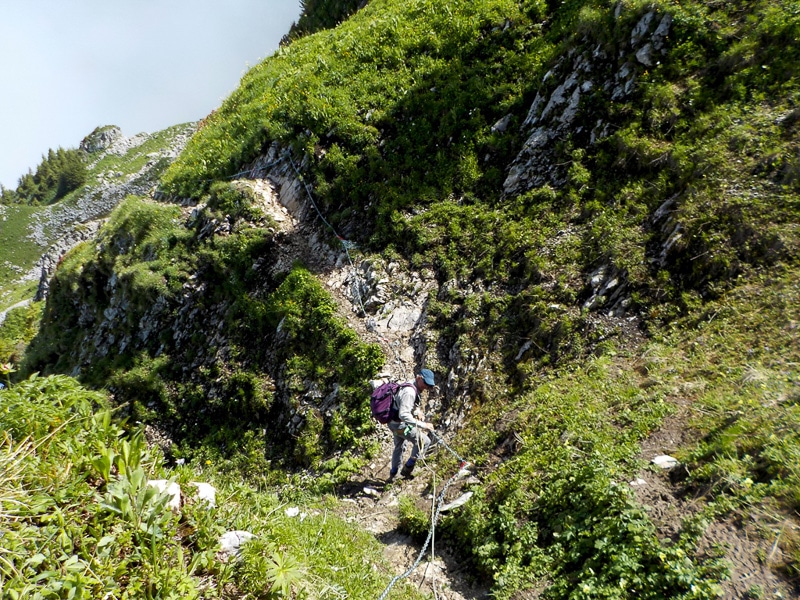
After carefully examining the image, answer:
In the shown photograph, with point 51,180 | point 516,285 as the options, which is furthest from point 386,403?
point 51,180

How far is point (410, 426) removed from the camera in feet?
26.4

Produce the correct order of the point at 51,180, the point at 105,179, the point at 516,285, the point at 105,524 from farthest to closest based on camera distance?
the point at 51,180
the point at 105,179
the point at 516,285
the point at 105,524

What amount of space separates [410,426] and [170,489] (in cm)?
442

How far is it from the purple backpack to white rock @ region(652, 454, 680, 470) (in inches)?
157

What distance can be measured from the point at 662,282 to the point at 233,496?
7777mm

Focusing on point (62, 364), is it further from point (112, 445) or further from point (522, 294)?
point (522, 294)

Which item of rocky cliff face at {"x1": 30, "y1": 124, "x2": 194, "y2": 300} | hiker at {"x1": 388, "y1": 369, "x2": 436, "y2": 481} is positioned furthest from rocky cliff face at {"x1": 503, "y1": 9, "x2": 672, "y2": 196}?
rocky cliff face at {"x1": 30, "y1": 124, "x2": 194, "y2": 300}

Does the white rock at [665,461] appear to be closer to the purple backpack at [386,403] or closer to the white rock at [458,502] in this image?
the white rock at [458,502]

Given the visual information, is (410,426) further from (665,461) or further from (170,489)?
(170,489)

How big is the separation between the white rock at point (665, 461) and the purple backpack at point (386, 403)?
3.99m

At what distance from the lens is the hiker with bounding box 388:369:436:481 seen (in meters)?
8.01

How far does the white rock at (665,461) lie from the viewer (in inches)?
222

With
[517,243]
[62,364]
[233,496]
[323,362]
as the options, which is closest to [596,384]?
[517,243]

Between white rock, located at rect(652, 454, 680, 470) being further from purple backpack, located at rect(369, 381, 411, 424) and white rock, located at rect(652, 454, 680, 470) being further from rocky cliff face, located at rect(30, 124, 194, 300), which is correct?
rocky cliff face, located at rect(30, 124, 194, 300)
